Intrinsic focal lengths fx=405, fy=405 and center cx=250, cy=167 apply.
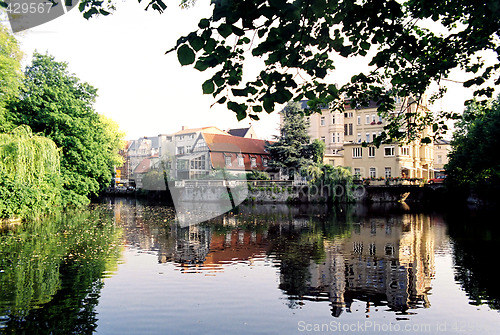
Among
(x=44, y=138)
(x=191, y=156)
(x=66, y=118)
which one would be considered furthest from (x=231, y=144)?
(x=44, y=138)

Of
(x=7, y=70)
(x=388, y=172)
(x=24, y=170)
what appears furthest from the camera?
(x=388, y=172)

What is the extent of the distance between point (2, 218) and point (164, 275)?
15900mm

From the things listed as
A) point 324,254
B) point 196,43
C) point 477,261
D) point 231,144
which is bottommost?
point 477,261

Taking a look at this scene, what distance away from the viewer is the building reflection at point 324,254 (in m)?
9.97

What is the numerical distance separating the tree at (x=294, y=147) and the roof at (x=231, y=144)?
25.7 ft

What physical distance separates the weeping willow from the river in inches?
149

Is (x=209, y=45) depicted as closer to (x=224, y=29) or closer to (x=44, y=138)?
(x=224, y=29)

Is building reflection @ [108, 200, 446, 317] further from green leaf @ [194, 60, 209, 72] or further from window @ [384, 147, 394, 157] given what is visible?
window @ [384, 147, 394, 157]

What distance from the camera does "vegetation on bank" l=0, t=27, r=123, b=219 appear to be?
22375 mm

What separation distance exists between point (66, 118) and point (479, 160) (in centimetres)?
3640

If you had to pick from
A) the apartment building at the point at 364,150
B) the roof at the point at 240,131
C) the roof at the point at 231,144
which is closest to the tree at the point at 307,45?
the apartment building at the point at 364,150

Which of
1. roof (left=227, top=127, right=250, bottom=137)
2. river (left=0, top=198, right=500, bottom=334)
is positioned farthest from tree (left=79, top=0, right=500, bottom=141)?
roof (left=227, top=127, right=250, bottom=137)

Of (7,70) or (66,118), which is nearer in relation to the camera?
(7,70)

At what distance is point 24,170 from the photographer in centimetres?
2203
